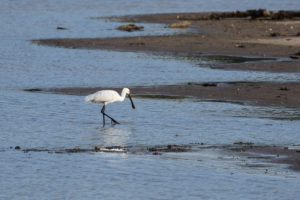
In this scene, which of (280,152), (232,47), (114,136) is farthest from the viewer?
(232,47)

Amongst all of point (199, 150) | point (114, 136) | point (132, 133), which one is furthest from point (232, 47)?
point (199, 150)

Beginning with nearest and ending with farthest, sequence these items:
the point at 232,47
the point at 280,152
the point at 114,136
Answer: the point at 280,152, the point at 114,136, the point at 232,47

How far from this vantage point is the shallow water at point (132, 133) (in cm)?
1138

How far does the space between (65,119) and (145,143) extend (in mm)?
3473

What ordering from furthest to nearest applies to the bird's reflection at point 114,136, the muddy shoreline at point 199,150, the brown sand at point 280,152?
the bird's reflection at point 114,136 < the muddy shoreline at point 199,150 < the brown sand at point 280,152

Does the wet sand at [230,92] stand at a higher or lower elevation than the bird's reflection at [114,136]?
higher

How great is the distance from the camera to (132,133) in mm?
15539

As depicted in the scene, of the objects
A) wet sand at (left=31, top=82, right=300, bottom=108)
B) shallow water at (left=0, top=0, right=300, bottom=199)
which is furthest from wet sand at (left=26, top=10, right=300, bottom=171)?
shallow water at (left=0, top=0, right=300, bottom=199)

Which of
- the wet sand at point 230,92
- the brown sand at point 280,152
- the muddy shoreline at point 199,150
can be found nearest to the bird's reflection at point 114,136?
the muddy shoreline at point 199,150

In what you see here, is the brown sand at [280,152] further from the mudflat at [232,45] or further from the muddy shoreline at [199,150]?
the mudflat at [232,45]

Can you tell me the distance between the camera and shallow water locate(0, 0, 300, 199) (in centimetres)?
1138

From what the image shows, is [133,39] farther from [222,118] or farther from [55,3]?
[55,3]

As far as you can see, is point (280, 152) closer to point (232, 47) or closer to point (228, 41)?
point (232, 47)

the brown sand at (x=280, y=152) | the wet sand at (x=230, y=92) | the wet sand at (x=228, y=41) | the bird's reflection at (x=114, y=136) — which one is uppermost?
the wet sand at (x=228, y=41)
